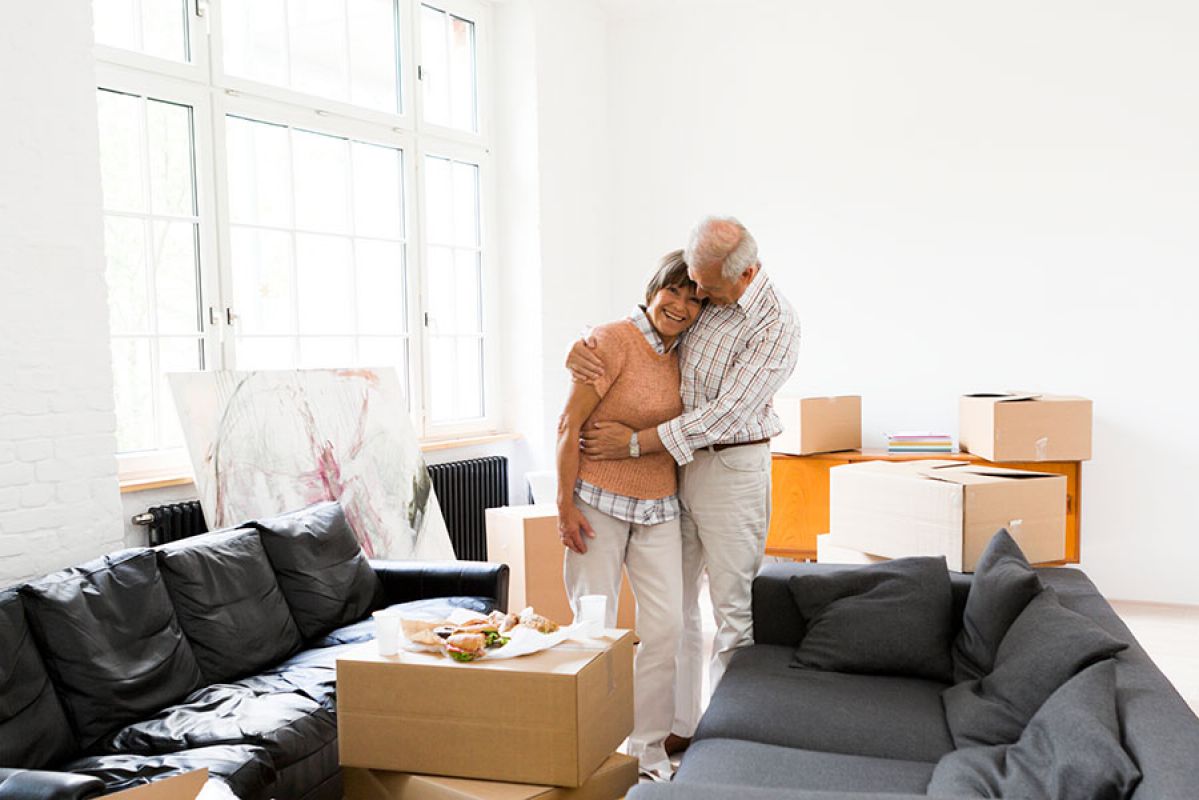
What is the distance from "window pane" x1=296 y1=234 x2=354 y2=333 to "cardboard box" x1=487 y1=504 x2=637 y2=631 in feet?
3.96

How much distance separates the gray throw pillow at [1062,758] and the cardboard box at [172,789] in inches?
55.5

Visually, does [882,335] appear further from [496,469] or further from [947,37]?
[496,469]

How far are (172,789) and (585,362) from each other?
1.54 meters

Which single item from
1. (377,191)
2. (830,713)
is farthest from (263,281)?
(830,713)

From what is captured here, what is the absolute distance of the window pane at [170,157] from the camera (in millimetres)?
4020

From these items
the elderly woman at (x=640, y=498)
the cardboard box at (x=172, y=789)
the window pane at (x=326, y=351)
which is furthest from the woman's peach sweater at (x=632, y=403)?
the window pane at (x=326, y=351)

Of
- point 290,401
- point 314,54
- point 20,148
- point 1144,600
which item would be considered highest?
point 314,54

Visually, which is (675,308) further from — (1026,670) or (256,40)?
(256,40)

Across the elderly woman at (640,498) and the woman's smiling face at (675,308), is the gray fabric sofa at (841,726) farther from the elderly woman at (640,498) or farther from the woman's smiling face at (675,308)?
the woman's smiling face at (675,308)

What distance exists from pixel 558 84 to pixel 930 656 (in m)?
4.07

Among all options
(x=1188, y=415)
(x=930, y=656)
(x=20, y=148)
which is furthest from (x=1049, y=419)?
(x=20, y=148)

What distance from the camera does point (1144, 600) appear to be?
5203 millimetres

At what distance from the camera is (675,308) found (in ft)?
9.83

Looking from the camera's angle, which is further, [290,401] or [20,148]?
[290,401]
